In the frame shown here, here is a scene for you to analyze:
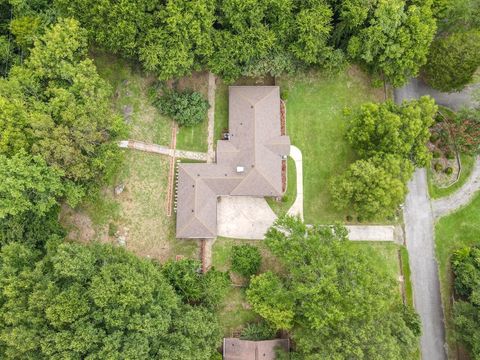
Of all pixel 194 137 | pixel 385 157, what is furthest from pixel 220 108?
pixel 385 157

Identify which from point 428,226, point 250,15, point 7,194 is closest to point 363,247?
point 428,226

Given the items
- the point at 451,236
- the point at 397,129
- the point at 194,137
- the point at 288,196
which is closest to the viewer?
the point at 397,129

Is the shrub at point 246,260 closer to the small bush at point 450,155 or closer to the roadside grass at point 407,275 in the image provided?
the roadside grass at point 407,275

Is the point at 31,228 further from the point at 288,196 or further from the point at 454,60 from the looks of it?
the point at 454,60

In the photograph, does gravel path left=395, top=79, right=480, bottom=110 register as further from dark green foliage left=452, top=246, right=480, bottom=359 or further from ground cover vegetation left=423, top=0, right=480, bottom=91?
dark green foliage left=452, top=246, right=480, bottom=359

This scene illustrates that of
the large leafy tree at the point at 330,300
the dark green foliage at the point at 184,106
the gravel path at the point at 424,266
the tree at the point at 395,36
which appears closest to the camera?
the large leafy tree at the point at 330,300

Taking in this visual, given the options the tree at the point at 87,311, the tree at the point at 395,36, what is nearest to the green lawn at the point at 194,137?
the tree at the point at 87,311
